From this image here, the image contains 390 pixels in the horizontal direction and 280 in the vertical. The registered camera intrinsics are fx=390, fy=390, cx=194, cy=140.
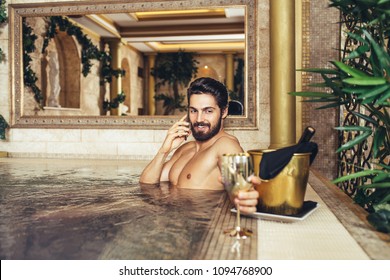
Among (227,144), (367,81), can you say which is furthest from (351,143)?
(227,144)

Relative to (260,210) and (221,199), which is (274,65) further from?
(260,210)

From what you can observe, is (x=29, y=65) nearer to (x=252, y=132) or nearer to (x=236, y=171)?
(x=252, y=132)

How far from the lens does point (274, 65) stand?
440 centimetres

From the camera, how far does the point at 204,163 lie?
2326 mm

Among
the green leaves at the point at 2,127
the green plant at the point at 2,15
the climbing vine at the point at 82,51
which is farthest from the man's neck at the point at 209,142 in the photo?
the green plant at the point at 2,15

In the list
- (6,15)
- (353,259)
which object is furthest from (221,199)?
(6,15)

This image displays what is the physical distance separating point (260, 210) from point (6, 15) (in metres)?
5.11

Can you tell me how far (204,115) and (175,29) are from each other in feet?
9.91

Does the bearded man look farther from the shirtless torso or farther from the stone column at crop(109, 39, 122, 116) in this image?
the stone column at crop(109, 39, 122, 116)

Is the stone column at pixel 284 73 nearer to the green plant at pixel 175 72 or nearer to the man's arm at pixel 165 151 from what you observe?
the green plant at pixel 175 72

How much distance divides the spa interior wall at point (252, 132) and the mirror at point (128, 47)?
0.09 m

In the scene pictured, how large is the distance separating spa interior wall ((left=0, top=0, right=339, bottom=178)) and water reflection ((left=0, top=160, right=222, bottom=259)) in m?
2.23

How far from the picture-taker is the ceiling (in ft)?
16.0

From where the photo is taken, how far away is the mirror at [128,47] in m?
4.83
